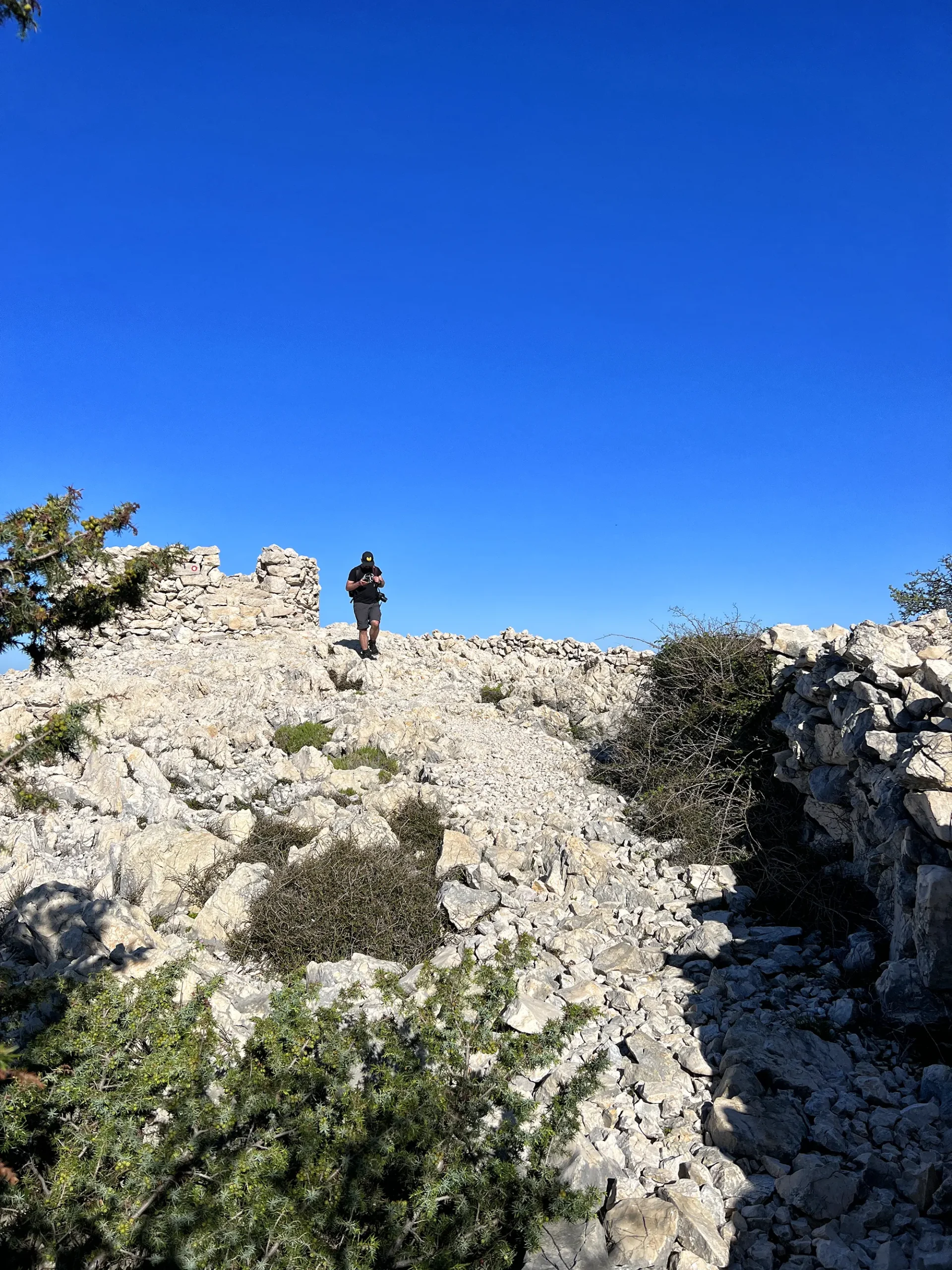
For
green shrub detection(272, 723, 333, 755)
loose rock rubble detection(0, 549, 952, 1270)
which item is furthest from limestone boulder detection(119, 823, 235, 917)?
green shrub detection(272, 723, 333, 755)

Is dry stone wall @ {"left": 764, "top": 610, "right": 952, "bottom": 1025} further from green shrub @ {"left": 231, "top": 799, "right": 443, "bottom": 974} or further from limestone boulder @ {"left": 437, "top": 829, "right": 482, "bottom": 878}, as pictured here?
green shrub @ {"left": 231, "top": 799, "right": 443, "bottom": 974}

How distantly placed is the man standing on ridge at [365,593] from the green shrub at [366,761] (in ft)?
19.4

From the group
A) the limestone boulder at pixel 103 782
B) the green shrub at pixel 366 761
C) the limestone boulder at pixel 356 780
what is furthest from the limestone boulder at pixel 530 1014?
the limestone boulder at pixel 103 782

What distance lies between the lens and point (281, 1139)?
4137 mm

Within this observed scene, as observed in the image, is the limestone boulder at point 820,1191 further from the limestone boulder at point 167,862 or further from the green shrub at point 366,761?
the green shrub at point 366,761

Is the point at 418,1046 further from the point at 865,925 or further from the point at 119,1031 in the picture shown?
the point at 865,925

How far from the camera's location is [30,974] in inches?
216

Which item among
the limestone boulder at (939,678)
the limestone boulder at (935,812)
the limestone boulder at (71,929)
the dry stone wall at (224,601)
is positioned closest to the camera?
the limestone boulder at (935,812)

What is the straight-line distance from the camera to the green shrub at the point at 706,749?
27.1ft

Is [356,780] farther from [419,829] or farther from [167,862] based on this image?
[167,862]

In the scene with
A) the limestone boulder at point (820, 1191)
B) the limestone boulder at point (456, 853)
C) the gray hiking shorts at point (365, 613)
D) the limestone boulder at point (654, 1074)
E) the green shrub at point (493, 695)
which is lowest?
the limestone boulder at point (820, 1191)

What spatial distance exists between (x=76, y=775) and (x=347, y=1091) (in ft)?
23.3

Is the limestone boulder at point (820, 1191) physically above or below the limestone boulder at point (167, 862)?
below

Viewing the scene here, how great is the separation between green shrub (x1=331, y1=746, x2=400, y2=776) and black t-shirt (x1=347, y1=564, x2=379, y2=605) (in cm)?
603
